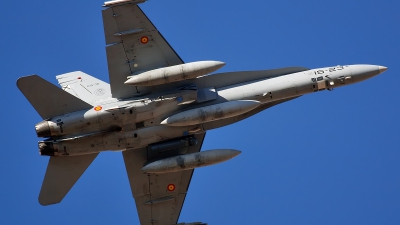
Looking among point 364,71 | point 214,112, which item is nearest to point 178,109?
point 214,112

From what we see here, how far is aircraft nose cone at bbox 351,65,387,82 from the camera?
28375mm

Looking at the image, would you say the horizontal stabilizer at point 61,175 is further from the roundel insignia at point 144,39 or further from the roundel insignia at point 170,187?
the roundel insignia at point 144,39

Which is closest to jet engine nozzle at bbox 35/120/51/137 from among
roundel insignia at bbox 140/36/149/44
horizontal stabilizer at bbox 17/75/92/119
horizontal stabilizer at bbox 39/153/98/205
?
horizontal stabilizer at bbox 17/75/92/119

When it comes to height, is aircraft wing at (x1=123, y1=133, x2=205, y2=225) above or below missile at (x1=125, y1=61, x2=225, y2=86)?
below

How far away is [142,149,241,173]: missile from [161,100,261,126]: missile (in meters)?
1.20

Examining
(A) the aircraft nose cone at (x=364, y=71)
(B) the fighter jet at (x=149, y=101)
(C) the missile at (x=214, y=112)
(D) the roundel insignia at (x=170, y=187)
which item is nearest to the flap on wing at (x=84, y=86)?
(B) the fighter jet at (x=149, y=101)

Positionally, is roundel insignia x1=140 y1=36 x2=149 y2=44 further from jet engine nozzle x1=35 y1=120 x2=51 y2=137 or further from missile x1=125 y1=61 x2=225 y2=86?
jet engine nozzle x1=35 y1=120 x2=51 y2=137

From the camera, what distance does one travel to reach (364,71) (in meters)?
28.4

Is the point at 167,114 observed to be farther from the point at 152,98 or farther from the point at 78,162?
the point at 78,162

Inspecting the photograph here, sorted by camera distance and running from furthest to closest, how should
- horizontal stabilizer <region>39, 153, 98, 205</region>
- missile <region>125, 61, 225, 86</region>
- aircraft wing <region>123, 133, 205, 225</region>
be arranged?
aircraft wing <region>123, 133, 205, 225</region>
horizontal stabilizer <region>39, 153, 98, 205</region>
missile <region>125, 61, 225, 86</region>

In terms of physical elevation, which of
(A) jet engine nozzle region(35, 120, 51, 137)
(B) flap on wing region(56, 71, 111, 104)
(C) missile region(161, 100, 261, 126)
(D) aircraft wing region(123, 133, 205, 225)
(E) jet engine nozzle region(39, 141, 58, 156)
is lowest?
(D) aircraft wing region(123, 133, 205, 225)

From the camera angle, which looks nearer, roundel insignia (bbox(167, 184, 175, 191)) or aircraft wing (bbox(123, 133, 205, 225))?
aircraft wing (bbox(123, 133, 205, 225))

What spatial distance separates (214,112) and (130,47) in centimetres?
357

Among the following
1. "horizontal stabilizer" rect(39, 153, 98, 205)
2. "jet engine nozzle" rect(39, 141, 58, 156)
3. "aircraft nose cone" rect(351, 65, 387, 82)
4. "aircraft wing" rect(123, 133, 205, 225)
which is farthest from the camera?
"aircraft wing" rect(123, 133, 205, 225)
